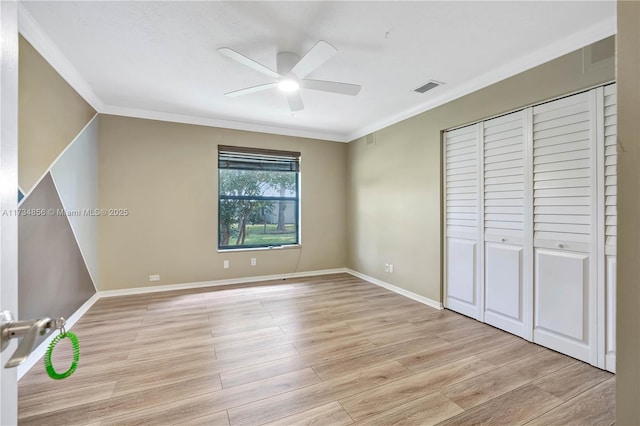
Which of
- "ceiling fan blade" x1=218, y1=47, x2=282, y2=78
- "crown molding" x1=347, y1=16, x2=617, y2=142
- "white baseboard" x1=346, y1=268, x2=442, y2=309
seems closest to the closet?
"white baseboard" x1=346, y1=268, x2=442, y2=309

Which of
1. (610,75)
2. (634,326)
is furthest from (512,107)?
(634,326)

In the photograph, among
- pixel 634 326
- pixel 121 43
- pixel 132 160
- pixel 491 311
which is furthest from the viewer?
pixel 132 160

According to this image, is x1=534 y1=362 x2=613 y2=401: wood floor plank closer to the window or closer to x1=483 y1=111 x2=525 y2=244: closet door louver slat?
x1=483 y1=111 x2=525 y2=244: closet door louver slat

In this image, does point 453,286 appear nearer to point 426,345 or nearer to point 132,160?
point 426,345

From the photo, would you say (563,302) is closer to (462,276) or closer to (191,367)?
(462,276)

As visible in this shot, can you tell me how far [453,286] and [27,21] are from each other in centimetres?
450

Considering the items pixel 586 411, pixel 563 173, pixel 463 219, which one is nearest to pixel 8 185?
pixel 586 411

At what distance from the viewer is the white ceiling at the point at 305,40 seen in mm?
1943

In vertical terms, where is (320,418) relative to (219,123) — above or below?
below

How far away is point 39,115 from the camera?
7.60ft

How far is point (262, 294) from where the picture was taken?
395cm

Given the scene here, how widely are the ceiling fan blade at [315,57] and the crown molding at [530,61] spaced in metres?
1.76

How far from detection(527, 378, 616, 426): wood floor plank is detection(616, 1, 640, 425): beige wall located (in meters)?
1.56

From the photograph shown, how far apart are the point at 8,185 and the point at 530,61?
3.39 meters
